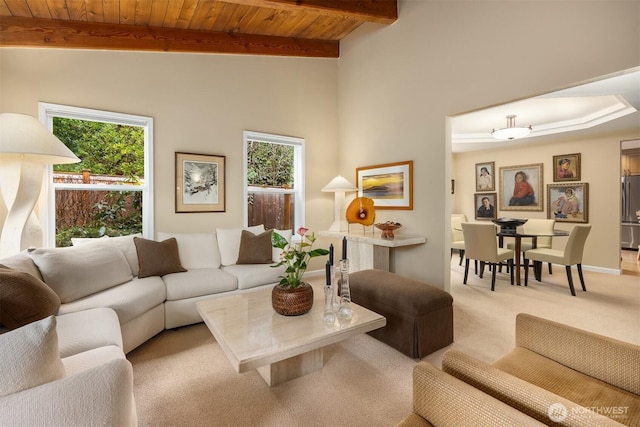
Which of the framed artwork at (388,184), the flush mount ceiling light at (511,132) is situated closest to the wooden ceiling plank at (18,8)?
the framed artwork at (388,184)

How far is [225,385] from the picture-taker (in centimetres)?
197

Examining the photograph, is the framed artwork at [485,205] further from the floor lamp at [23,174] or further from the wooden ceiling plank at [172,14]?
the floor lamp at [23,174]

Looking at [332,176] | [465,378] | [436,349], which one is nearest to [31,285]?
[465,378]

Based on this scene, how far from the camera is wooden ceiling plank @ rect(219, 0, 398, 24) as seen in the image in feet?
10.00

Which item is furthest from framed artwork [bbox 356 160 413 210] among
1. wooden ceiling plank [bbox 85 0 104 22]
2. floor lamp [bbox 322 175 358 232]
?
wooden ceiling plank [bbox 85 0 104 22]

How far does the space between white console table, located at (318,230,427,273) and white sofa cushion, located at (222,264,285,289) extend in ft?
3.63

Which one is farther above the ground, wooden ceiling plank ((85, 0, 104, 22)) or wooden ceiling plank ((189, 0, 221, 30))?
wooden ceiling plank ((189, 0, 221, 30))

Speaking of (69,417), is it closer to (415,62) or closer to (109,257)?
(109,257)

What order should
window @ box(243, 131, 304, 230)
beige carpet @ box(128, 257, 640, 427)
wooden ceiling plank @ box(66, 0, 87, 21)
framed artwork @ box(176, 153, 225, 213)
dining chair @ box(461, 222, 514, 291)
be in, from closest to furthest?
beige carpet @ box(128, 257, 640, 427)
wooden ceiling plank @ box(66, 0, 87, 21)
framed artwork @ box(176, 153, 225, 213)
dining chair @ box(461, 222, 514, 291)
window @ box(243, 131, 304, 230)

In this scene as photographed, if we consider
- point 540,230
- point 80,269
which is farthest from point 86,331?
point 540,230

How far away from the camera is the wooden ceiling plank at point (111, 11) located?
2899 millimetres

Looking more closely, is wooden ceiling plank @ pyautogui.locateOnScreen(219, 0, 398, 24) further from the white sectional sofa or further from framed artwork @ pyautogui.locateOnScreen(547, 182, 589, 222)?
framed artwork @ pyautogui.locateOnScreen(547, 182, 589, 222)

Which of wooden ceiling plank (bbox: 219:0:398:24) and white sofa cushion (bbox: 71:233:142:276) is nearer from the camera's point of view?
white sofa cushion (bbox: 71:233:142:276)

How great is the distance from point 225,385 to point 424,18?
4.29 m
